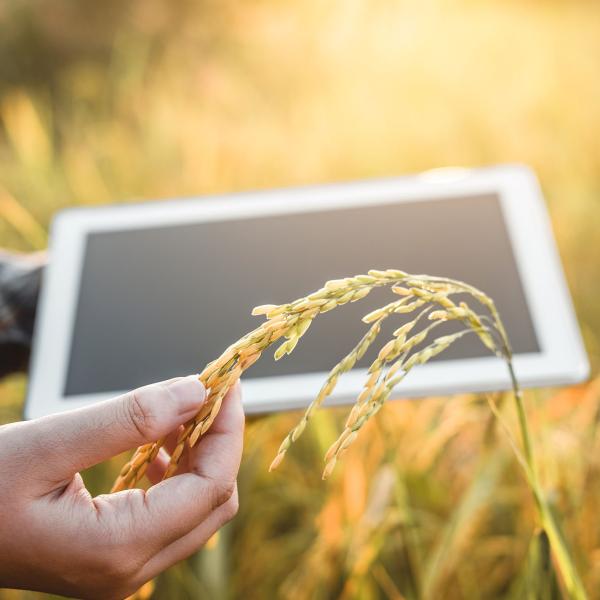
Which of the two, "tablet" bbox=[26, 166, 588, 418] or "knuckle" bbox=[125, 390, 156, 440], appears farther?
"tablet" bbox=[26, 166, 588, 418]

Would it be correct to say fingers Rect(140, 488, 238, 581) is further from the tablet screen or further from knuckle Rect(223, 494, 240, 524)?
the tablet screen

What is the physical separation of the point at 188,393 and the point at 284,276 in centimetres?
53

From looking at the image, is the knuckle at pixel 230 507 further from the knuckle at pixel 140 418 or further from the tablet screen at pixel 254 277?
the tablet screen at pixel 254 277

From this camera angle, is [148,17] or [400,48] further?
[148,17]

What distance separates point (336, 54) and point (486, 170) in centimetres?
166

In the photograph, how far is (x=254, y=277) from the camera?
3.47 feet

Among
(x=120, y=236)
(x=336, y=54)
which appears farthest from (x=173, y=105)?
(x=120, y=236)

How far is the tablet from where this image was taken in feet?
3.01

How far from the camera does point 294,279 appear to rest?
1.05m

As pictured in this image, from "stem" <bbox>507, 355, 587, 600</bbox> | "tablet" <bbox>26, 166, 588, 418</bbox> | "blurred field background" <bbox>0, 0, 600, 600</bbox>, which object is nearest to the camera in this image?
"stem" <bbox>507, 355, 587, 600</bbox>

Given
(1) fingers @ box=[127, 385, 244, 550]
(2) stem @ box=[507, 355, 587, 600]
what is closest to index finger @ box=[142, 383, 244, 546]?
(1) fingers @ box=[127, 385, 244, 550]

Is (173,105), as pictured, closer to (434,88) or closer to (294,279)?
(434,88)

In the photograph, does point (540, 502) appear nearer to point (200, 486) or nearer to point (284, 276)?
point (200, 486)

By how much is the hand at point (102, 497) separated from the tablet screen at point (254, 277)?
0.31 m
